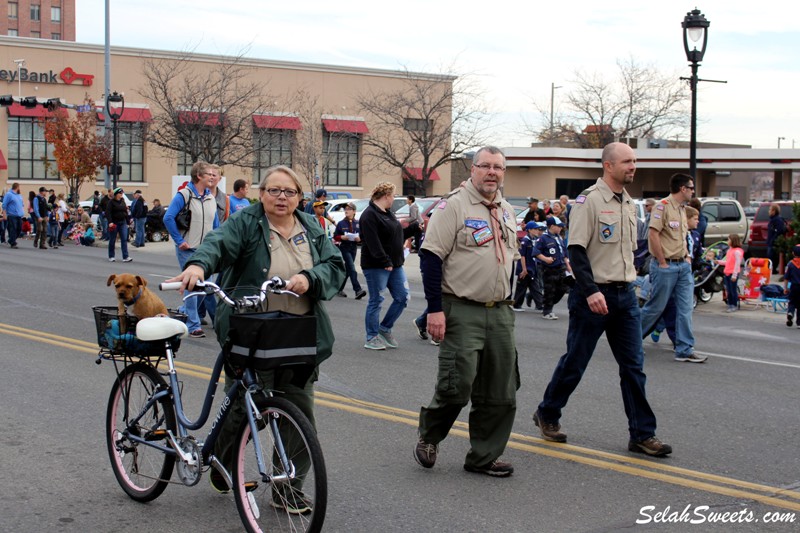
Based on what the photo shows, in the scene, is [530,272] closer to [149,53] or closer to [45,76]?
[149,53]

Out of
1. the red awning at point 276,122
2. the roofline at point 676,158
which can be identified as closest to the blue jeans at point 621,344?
the roofline at point 676,158

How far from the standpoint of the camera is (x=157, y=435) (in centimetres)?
514

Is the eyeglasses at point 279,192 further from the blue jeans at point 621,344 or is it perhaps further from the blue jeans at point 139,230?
the blue jeans at point 139,230

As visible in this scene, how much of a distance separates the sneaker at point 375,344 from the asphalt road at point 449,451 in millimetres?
164

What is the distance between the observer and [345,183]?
63.4 metres

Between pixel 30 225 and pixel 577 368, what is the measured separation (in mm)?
34856

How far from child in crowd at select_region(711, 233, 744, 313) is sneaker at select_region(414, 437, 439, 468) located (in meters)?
11.2

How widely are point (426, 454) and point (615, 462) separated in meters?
1.32

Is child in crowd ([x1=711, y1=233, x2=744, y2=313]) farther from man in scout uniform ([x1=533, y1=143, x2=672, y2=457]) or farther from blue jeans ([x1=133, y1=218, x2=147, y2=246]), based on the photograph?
blue jeans ([x1=133, y1=218, x2=147, y2=246])

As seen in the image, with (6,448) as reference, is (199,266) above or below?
above

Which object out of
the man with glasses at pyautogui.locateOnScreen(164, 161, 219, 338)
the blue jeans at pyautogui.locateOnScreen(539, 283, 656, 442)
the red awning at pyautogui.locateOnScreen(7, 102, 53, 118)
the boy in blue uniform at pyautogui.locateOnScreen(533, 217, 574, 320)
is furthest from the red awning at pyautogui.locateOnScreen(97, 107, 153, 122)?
the blue jeans at pyautogui.locateOnScreen(539, 283, 656, 442)

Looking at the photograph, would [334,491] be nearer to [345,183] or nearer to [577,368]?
[577,368]

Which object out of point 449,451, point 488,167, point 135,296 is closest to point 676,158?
point 135,296

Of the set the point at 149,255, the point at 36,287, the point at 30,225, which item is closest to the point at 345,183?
the point at 30,225
